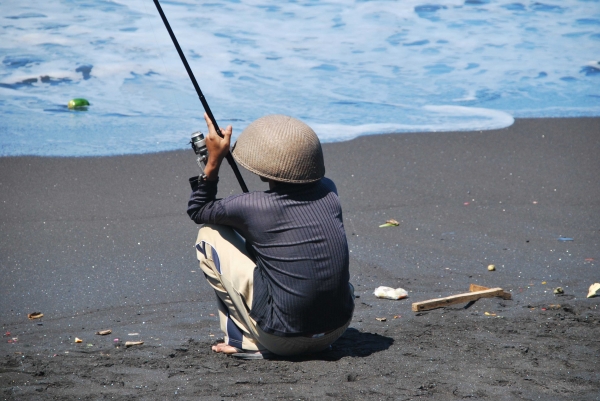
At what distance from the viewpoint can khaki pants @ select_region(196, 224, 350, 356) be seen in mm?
3072

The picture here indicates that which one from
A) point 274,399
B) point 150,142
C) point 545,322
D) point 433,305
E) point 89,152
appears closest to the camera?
point 274,399

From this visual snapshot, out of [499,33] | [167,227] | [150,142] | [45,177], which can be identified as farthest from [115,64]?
[499,33]

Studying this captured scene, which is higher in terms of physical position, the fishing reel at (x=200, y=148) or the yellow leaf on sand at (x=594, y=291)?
the fishing reel at (x=200, y=148)

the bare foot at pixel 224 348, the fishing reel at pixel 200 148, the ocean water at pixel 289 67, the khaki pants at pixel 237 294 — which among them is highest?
the fishing reel at pixel 200 148

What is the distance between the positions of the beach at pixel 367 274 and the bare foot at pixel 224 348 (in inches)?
3.0

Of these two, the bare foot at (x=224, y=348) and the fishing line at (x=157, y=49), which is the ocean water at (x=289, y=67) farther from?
the bare foot at (x=224, y=348)

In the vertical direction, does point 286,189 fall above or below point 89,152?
above

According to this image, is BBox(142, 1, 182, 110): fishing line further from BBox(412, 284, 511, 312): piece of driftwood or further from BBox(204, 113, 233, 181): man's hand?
BBox(204, 113, 233, 181): man's hand

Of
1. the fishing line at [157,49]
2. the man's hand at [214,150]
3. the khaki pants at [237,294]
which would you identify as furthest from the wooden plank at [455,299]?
the fishing line at [157,49]

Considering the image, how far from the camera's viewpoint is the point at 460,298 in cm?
390

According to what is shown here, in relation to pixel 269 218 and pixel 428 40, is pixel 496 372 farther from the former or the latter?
pixel 428 40

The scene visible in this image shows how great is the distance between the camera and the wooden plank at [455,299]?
384 cm

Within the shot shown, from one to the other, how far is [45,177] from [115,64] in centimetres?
500

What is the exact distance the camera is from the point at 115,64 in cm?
1040
